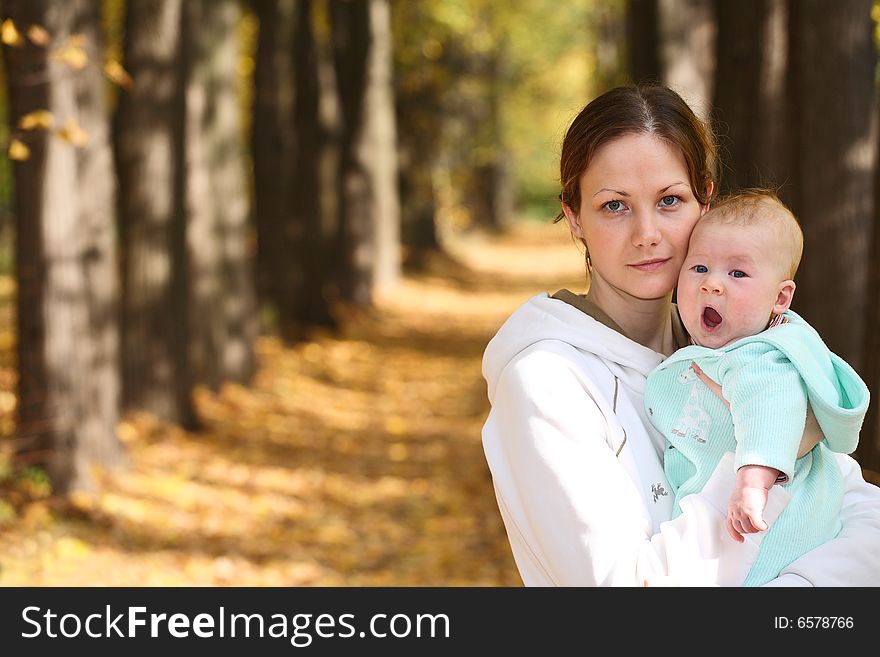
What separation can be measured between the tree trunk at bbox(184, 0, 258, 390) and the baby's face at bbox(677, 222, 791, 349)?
33.4ft

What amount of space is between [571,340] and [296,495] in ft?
24.5

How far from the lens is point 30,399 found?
27.9 feet

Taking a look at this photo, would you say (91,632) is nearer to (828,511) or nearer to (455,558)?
(828,511)

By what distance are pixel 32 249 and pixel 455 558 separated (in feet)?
12.4

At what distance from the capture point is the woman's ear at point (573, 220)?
9.82 ft

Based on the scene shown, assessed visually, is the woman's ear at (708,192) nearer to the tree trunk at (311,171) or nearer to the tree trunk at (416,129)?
the tree trunk at (311,171)

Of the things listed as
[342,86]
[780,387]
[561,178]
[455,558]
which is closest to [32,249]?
[455,558]

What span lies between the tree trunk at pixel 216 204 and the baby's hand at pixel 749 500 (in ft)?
34.5

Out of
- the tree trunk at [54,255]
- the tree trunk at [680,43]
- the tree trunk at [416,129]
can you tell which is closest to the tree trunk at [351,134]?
the tree trunk at [416,129]

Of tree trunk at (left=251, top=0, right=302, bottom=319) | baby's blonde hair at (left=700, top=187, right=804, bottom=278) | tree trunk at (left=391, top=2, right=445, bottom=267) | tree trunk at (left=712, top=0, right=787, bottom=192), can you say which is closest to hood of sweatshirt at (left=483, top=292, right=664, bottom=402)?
baby's blonde hair at (left=700, top=187, right=804, bottom=278)

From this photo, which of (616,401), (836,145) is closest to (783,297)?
(616,401)

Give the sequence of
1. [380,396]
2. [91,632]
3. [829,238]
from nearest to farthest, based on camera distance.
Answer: [91,632] → [829,238] → [380,396]

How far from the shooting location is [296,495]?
991cm

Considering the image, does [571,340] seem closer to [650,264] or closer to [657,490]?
[650,264]
